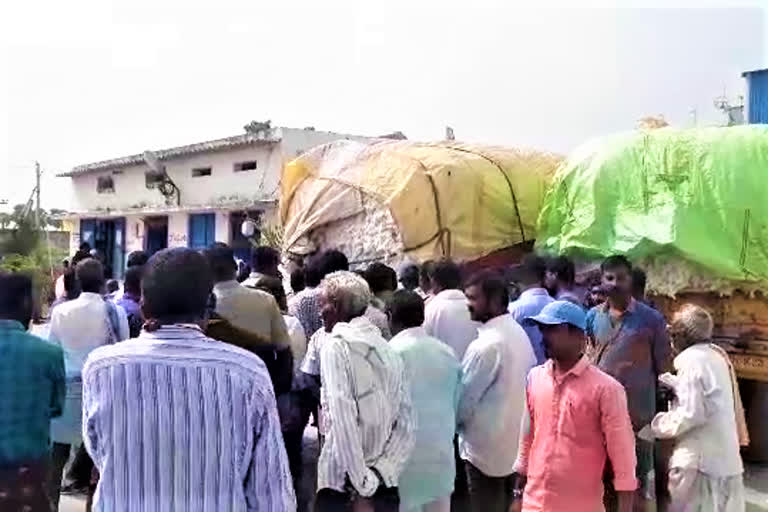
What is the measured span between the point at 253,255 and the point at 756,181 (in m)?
3.87

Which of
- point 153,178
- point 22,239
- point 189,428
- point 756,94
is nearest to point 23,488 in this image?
point 189,428

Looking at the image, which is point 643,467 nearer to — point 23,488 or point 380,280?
point 380,280

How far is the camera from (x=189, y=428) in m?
2.48

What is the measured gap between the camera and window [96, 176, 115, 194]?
28.6 meters

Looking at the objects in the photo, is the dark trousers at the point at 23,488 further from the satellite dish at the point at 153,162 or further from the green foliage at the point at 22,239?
the green foliage at the point at 22,239

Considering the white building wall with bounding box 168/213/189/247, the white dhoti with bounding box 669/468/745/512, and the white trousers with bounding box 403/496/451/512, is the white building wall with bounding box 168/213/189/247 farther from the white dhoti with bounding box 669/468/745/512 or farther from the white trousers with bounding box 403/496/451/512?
the white dhoti with bounding box 669/468/745/512

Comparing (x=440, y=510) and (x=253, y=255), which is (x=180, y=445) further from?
(x=253, y=255)

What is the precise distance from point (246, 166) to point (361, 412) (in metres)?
20.1

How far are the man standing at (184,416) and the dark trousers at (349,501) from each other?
1263 mm

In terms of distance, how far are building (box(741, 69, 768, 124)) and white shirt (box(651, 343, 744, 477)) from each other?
1308 centimetres

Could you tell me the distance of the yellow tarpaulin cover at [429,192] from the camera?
7688 mm

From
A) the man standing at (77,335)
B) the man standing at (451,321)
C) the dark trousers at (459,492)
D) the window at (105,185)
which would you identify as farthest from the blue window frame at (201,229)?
the dark trousers at (459,492)

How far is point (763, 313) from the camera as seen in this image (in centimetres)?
693

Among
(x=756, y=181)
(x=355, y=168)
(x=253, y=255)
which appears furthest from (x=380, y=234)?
(x=756, y=181)
